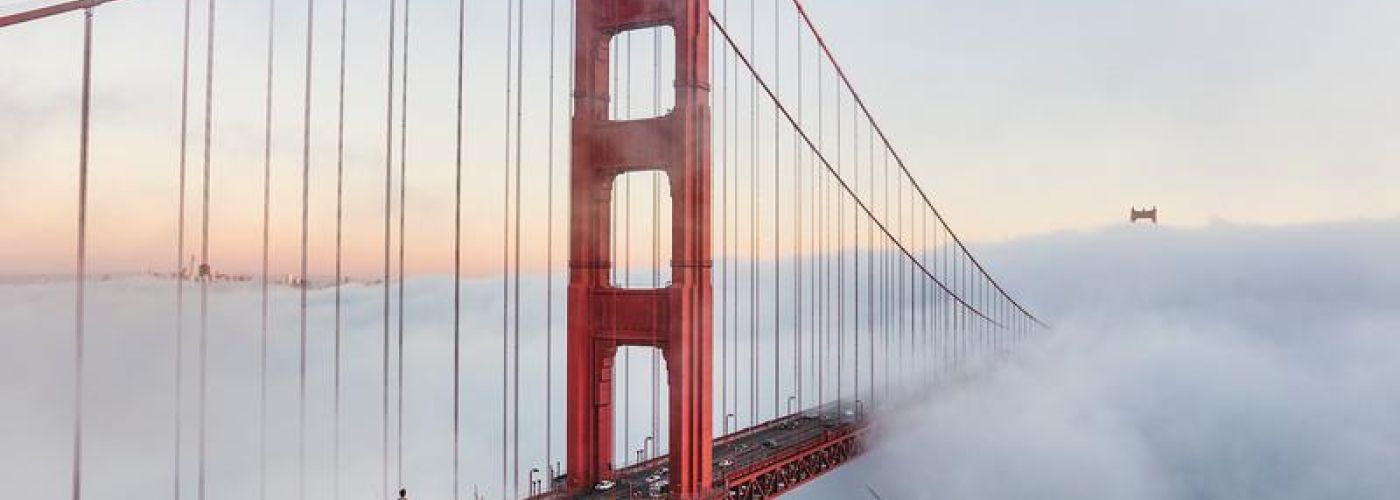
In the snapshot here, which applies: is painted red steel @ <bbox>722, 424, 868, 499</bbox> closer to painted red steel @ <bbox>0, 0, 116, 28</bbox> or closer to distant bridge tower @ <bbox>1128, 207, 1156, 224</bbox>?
painted red steel @ <bbox>0, 0, 116, 28</bbox>

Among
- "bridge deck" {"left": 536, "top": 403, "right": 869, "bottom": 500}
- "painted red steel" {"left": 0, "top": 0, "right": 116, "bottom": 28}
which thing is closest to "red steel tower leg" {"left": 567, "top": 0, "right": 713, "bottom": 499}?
"bridge deck" {"left": 536, "top": 403, "right": 869, "bottom": 500}

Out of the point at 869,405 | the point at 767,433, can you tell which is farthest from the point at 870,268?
the point at 767,433

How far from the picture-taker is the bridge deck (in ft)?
59.0

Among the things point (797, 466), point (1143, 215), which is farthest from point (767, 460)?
point (1143, 215)

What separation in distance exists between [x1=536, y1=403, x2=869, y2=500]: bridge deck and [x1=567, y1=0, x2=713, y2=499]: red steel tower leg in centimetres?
82

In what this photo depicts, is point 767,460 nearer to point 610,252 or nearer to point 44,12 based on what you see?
point 610,252

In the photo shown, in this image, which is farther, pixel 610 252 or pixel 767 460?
pixel 767 460

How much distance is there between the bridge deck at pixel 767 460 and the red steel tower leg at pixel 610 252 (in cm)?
82

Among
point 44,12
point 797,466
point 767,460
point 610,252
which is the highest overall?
point 44,12

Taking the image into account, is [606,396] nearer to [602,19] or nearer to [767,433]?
[602,19]

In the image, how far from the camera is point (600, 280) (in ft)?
59.3

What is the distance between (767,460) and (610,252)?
5.99m

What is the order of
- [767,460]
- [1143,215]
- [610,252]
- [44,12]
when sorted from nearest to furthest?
1. [44,12]
2. [610,252]
3. [767,460]
4. [1143,215]

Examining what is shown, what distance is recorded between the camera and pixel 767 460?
20875mm
